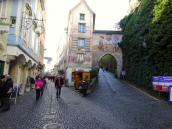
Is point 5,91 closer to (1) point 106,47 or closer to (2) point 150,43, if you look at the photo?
(2) point 150,43

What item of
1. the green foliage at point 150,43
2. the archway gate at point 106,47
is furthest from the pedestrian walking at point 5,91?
the archway gate at point 106,47

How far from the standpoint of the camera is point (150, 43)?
107 feet

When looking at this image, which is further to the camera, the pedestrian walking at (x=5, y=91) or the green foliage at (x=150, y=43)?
the green foliage at (x=150, y=43)

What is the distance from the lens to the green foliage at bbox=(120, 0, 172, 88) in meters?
28.5

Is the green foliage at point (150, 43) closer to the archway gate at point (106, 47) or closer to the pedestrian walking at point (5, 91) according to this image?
the archway gate at point (106, 47)

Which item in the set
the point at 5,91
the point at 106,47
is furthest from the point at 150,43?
the point at 106,47

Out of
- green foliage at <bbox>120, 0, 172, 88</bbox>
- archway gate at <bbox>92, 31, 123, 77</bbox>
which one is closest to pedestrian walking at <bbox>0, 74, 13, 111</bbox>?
green foliage at <bbox>120, 0, 172, 88</bbox>

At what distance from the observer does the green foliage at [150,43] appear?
28531mm

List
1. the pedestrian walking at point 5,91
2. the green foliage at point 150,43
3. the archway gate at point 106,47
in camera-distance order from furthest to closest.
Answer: the archway gate at point 106,47
the green foliage at point 150,43
the pedestrian walking at point 5,91

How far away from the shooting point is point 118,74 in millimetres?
55594

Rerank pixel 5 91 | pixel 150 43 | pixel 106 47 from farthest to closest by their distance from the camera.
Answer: pixel 106 47 < pixel 150 43 < pixel 5 91

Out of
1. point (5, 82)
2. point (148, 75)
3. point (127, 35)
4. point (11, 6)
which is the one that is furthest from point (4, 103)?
point (127, 35)

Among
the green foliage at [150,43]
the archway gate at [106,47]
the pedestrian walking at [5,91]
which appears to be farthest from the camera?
the archway gate at [106,47]

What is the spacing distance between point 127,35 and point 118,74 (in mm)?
10244
